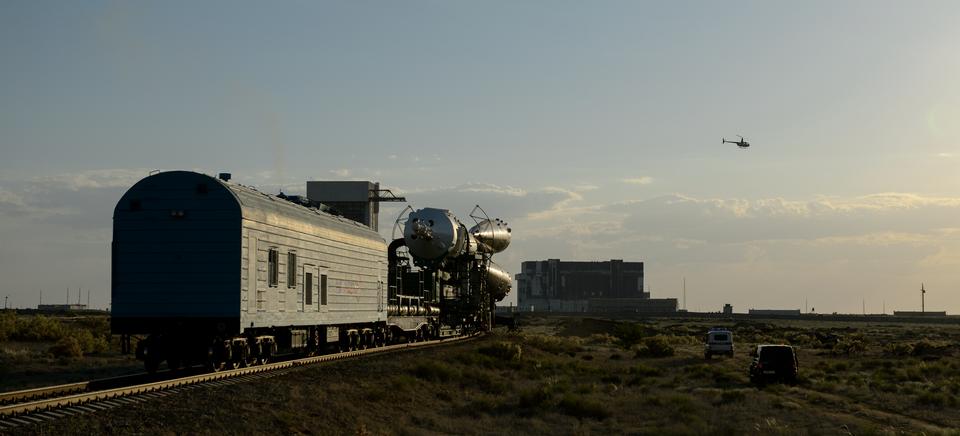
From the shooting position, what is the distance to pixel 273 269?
1128 inches

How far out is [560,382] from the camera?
3859 centimetres

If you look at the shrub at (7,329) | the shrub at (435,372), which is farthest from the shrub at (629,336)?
the shrub at (435,372)

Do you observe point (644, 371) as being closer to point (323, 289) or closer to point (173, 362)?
point (323, 289)

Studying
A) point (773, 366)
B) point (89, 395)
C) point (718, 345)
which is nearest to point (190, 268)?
point (89, 395)

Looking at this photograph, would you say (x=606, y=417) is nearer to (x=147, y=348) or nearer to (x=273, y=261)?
(x=273, y=261)

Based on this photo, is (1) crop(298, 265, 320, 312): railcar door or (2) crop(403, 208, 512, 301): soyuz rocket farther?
(2) crop(403, 208, 512, 301): soyuz rocket

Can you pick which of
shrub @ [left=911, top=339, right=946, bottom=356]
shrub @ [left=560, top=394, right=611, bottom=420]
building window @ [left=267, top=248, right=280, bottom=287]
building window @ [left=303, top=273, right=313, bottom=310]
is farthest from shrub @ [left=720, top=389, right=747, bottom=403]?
shrub @ [left=911, top=339, right=946, bottom=356]

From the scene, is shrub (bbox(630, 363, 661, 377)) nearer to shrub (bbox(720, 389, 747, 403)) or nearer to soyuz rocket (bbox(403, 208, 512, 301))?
shrub (bbox(720, 389, 747, 403))

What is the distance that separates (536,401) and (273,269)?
30.1 feet

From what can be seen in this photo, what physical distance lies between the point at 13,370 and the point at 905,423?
90.6ft

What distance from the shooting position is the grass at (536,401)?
19.4m

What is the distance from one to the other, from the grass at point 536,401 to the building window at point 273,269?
2.69 m

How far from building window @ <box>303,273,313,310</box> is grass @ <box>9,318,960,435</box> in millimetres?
2153

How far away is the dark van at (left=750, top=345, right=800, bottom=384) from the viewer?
4259 centimetres
